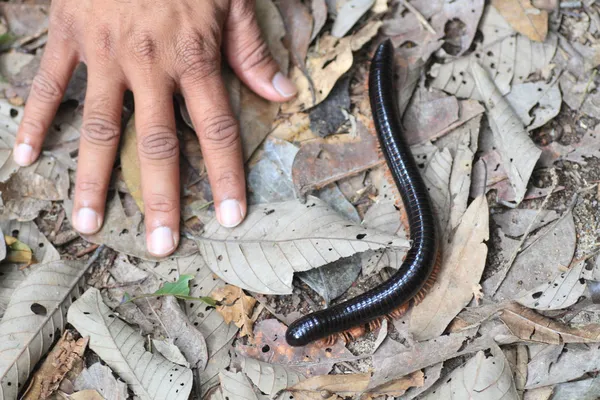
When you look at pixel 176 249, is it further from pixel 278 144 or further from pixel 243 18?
pixel 243 18

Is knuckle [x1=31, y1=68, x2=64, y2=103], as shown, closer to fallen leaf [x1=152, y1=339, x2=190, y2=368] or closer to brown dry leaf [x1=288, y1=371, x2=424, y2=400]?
fallen leaf [x1=152, y1=339, x2=190, y2=368]

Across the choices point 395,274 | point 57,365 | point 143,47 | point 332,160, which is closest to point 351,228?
point 395,274

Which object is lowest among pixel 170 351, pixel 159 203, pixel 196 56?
pixel 170 351

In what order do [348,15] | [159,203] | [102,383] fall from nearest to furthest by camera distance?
[102,383], [159,203], [348,15]

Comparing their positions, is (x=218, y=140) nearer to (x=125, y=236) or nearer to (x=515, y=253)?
(x=125, y=236)

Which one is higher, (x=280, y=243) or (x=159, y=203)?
(x=159, y=203)

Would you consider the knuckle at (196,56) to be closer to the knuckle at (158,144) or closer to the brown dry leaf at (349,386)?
the knuckle at (158,144)

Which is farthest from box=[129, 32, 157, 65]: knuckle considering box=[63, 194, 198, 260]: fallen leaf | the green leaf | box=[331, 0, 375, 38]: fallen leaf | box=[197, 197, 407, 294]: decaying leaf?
box=[331, 0, 375, 38]: fallen leaf
